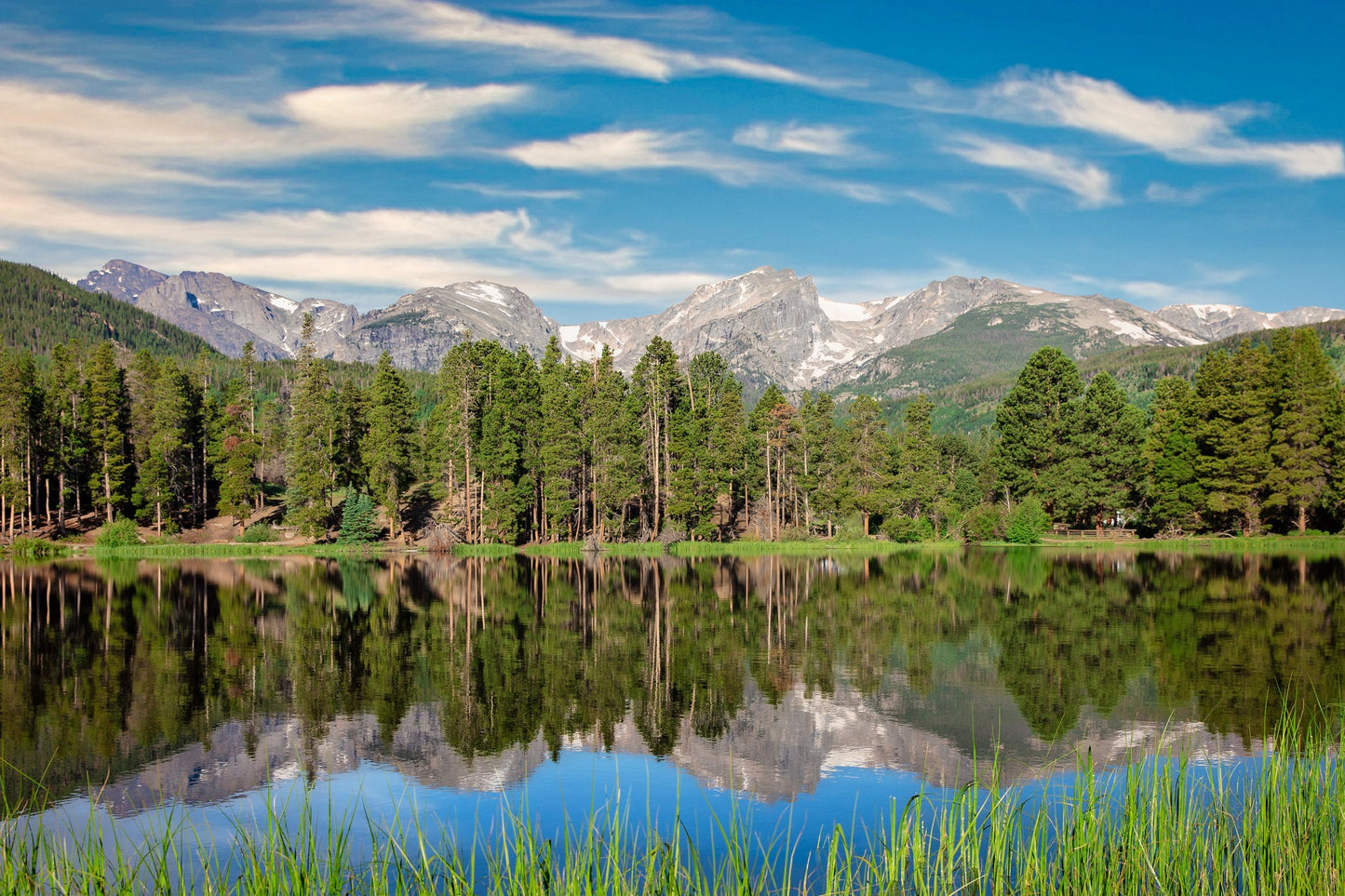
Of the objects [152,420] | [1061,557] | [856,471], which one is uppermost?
[152,420]

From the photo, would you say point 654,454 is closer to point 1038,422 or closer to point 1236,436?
point 1038,422

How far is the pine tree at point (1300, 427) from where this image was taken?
71.9 m

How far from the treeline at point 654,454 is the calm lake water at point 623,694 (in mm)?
37762

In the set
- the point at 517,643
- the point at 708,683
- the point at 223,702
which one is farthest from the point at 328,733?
the point at 517,643

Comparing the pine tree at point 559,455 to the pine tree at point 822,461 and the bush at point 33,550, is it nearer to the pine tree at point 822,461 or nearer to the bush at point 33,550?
the pine tree at point 822,461

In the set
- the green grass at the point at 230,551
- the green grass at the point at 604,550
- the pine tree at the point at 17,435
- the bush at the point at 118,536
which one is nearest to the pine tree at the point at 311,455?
the green grass at the point at 230,551

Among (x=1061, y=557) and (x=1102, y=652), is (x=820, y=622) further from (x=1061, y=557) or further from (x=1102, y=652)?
(x=1061, y=557)

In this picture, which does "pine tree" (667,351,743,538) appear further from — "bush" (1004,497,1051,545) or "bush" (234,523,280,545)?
"bush" (234,523,280,545)

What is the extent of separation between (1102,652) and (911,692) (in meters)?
7.67

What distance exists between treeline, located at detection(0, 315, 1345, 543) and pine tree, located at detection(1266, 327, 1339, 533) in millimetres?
181

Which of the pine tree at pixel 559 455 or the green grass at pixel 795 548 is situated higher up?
the pine tree at pixel 559 455

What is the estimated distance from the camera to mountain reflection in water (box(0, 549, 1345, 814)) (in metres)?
15.2

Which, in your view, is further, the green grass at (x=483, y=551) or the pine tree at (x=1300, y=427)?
the green grass at (x=483, y=551)

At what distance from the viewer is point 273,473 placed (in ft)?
363
